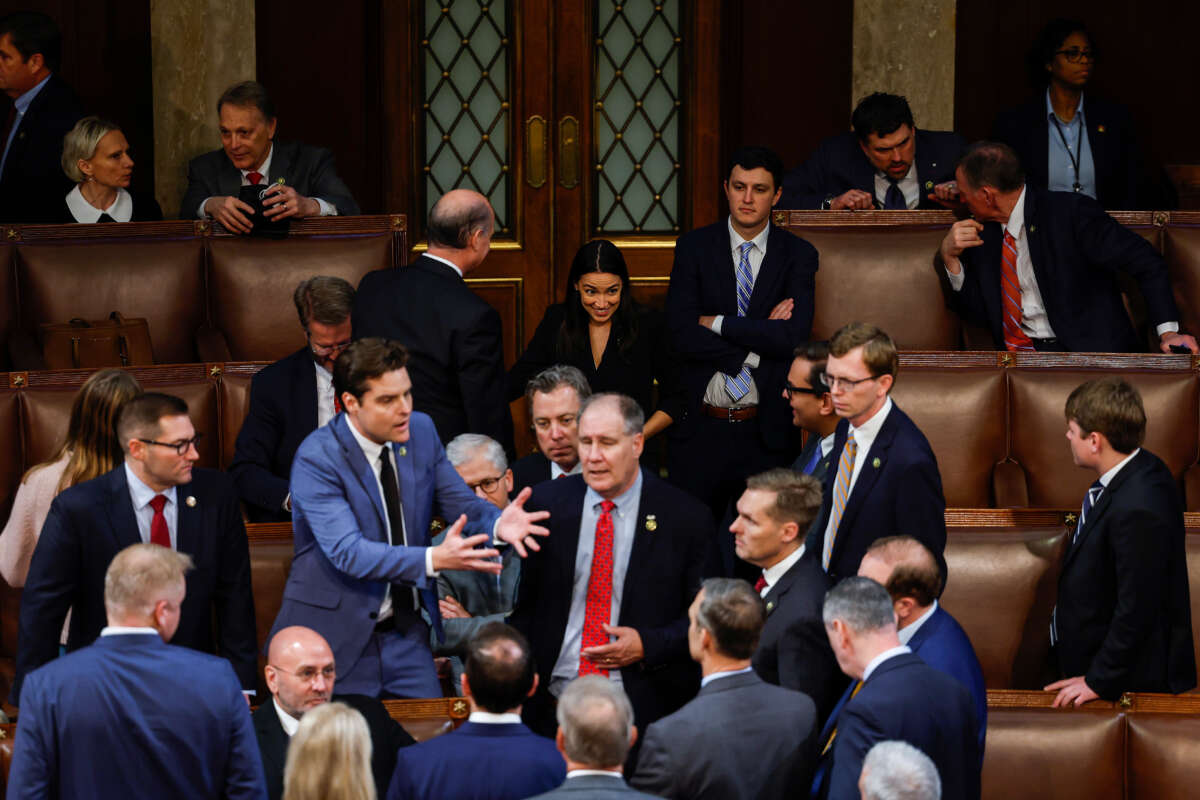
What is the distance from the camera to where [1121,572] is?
4.04m

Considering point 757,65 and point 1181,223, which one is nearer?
point 1181,223

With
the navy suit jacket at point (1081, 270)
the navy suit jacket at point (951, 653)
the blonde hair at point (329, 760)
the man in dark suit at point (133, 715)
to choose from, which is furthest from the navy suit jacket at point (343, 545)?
the navy suit jacket at point (1081, 270)

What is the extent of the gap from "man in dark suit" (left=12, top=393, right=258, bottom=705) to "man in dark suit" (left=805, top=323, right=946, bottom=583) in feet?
4.98

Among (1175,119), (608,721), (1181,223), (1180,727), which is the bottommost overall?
(1180,727)

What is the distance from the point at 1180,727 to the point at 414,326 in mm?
2323

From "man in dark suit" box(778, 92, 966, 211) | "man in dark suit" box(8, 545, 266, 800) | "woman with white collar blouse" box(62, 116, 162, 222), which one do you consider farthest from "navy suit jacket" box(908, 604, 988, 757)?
"woman with white collar blouse" box(62, 116, 162, 222)

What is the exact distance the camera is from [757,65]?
24.1 ft

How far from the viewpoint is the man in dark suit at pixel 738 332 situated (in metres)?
5.37

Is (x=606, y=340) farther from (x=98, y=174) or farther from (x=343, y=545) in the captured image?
(x=98, y=174)

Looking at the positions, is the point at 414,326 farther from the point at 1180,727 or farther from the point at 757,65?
the point at 757,65

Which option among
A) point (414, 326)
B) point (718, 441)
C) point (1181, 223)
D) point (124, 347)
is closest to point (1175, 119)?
point (1181, 223)

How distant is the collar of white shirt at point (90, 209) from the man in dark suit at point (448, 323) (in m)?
1.61

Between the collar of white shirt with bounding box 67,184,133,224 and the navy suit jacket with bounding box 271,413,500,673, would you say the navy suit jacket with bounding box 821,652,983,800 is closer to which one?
the navy suit jacket with bounding box 271,413,500,673

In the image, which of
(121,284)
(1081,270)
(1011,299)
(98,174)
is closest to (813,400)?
(1011,299)
